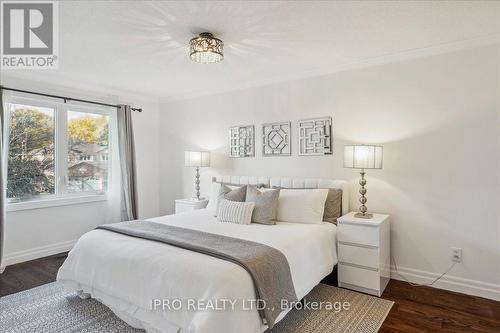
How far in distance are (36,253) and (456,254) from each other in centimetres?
492

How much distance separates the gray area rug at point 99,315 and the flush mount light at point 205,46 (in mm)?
2345

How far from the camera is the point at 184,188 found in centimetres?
502

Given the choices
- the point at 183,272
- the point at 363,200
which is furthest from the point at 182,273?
the point at 363,200

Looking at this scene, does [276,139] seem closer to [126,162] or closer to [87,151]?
[126,162]

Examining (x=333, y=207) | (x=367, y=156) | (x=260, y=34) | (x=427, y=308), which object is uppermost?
(x=260, y=34)

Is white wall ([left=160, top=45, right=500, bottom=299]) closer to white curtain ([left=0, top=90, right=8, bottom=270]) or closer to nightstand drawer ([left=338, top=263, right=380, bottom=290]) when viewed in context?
nightstand drawer ([left=338, top=263, right=380, bottom=290])

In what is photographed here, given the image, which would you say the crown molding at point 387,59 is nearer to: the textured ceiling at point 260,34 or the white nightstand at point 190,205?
the textured ceiling at point 260,34

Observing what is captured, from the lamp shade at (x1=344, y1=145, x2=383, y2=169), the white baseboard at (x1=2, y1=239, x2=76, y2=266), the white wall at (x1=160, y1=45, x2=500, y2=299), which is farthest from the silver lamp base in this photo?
the white baseboard at (x1=2, y1=239, x2=76, y2=266)

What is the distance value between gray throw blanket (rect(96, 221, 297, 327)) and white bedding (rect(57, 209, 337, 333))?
0.17 feet

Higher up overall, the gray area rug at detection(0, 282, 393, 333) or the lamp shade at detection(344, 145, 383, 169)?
the lamp shade at detection(344, 145, 383, 169)

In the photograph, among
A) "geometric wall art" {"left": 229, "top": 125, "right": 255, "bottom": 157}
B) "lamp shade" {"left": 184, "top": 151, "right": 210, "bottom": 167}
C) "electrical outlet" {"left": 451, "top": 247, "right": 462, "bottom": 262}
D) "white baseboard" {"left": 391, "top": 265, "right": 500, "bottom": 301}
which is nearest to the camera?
"white baseboard" {"left": 391, "top": 265, "right": 500, "bottom": 301}

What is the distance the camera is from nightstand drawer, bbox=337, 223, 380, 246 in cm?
272

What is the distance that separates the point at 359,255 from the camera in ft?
9.18

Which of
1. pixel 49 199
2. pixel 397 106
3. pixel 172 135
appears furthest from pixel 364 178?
pixel 49 199
